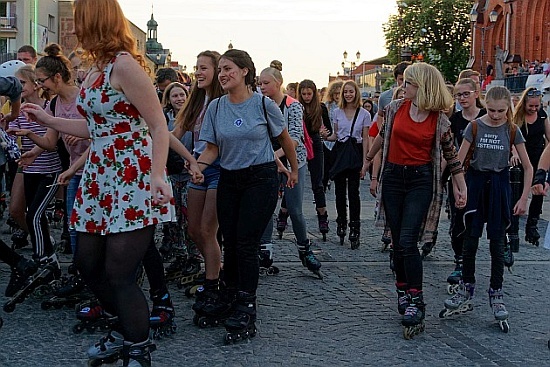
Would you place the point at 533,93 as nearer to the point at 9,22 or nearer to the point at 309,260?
the point at 309,260

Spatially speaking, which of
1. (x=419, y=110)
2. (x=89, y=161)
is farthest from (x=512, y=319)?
(x=89, y=161)

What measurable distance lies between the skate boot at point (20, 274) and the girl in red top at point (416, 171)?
2794mm

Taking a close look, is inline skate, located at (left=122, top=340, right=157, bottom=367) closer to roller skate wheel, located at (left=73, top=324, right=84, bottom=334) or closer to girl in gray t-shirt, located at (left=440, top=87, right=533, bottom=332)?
roller skate wheel, located at (left=73, top=324, right=84, bottom=334)

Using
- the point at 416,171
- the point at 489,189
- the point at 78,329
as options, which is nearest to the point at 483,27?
the point at 489,189

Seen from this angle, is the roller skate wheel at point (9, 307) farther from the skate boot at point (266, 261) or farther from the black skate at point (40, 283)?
the skate boot at point (266, 261)

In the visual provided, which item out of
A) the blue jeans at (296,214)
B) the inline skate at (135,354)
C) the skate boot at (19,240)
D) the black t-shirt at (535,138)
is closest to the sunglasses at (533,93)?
the black t-shirt at (535,138)

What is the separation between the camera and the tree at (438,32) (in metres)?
76.1

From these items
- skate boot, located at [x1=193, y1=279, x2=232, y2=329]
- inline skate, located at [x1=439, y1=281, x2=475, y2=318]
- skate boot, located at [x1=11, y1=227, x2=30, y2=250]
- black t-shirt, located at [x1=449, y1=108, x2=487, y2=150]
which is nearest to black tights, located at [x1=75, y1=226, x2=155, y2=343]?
skate boot, located at [x1=193, y1=279, x2=232, y2=329]

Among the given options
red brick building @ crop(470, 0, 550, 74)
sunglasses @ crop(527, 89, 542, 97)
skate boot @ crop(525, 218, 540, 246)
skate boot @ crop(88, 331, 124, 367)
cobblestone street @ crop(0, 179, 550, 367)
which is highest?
red brick building @ crop(470, 0, 550, 74)

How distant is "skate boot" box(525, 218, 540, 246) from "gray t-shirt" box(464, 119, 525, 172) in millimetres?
Result: 4107

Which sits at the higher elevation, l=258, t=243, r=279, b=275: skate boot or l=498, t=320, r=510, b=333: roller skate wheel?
l=258, t=243, r=279, b=275: skate boot

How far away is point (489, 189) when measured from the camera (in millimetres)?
6992

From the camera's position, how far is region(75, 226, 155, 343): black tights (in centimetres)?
481

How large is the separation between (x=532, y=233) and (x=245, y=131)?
5957 millimetres
